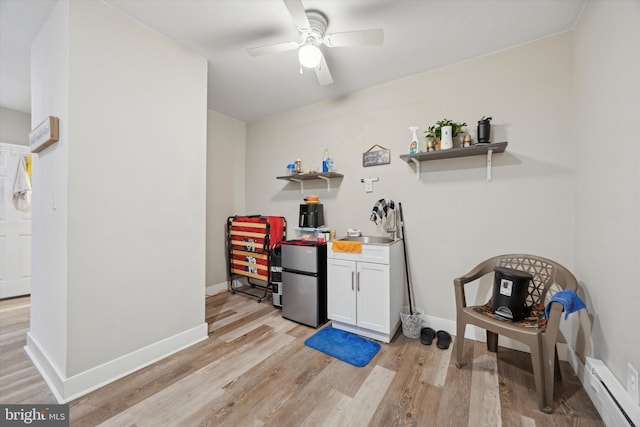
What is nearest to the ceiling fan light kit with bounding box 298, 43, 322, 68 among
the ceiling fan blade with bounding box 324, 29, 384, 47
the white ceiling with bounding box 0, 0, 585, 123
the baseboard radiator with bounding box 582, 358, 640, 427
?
the ceiling fan blade with bounding box 324, 29, 384, 47

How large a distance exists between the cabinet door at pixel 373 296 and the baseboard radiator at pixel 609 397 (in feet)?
4.04

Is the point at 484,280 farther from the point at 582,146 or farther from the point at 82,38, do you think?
the point at 82,38

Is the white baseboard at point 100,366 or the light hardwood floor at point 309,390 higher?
the white baseboard at point 100,366

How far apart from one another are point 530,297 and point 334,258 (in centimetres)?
162

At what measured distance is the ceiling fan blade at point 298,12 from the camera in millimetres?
1378

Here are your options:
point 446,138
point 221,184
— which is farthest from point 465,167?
point 221,184

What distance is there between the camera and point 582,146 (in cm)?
178

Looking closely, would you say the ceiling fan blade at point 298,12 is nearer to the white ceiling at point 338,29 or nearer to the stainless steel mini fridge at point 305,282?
the white ceiling at point 338,29

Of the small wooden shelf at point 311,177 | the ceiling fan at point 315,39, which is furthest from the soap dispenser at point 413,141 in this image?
the ceiling fan at point 315,39

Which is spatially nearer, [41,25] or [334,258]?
[41,25]

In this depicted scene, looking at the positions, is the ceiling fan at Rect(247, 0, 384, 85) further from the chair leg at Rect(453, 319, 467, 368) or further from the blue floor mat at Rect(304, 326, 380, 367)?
the blue floor mat at Rect(304, 326, 380, 367)

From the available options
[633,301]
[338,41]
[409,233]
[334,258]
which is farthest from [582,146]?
[334,258]

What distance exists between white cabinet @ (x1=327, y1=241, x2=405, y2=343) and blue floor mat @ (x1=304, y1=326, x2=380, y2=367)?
10cm

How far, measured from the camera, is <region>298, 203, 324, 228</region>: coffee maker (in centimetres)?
300
